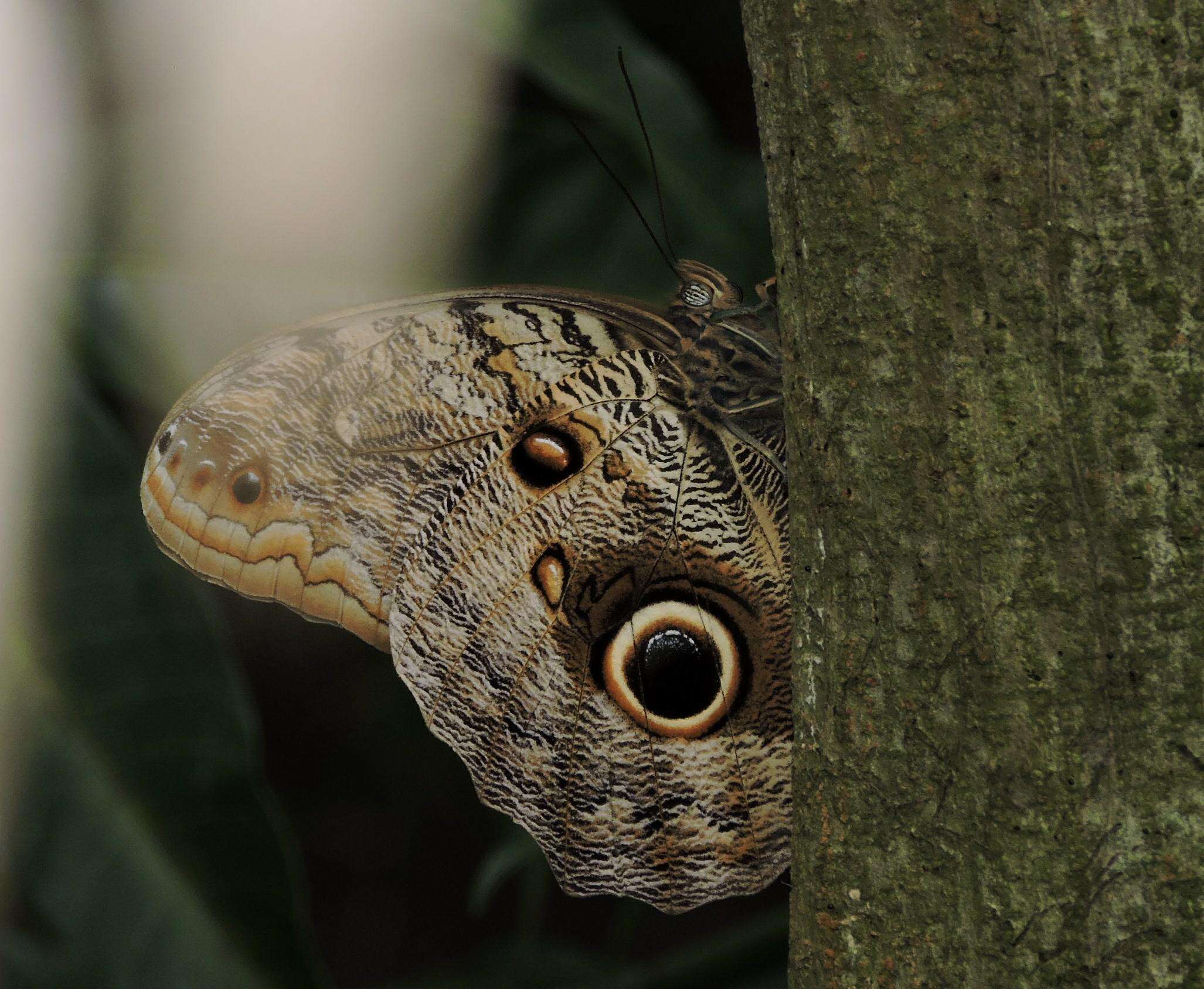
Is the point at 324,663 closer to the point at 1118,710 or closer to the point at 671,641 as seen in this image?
the point at 671,641

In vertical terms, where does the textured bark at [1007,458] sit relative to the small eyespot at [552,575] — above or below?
above

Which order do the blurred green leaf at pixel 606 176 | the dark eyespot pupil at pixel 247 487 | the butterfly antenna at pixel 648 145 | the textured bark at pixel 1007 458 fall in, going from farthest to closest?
the blurred green leaf at pixel 606 176, the dark eyespot pupil at pixel 247 487, the butterfly antenna at pixel 648 145, the textured bark at pixel 1007 458

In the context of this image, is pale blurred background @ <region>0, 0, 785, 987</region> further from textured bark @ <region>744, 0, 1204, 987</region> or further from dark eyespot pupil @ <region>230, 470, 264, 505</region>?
textured bark @ <region>744, 0, 1204, 987</region>

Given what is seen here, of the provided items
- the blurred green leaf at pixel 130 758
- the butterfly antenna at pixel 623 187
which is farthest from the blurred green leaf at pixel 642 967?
the butterfly antenna at pixel 623 187

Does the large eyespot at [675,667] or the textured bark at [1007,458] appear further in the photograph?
the large eyespot at [675,667]

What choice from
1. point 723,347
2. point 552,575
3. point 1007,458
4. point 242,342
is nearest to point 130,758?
point 242,342

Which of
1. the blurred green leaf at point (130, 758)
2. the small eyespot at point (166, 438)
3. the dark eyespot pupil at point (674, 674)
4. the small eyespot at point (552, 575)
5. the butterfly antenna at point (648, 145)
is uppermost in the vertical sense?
the butterfly antenna at point (648, 145)

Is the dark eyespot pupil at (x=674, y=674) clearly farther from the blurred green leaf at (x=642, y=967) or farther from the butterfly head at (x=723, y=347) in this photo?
the blurred green leaf at (x=642, y=967)
